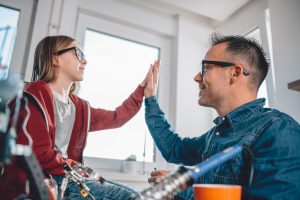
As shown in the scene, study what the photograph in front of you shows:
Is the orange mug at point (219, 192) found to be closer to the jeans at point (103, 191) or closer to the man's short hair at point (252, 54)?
the jeans at point (103, 191)

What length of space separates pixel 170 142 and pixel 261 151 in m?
0.55

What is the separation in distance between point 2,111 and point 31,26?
1.53 metres

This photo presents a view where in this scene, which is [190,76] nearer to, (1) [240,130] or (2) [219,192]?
(1) [240,130]

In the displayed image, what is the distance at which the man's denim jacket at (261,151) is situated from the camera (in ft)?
2.35

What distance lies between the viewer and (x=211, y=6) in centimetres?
204

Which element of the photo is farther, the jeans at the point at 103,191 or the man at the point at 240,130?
the jeans at the point at 103,191

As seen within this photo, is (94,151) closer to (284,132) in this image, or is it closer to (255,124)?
(255,124)

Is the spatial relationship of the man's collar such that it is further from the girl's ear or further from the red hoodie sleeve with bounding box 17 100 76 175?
the girl's ear

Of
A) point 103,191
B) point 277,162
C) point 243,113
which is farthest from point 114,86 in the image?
point 277,162

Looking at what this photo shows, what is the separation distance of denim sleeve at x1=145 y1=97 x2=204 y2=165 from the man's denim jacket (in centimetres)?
22

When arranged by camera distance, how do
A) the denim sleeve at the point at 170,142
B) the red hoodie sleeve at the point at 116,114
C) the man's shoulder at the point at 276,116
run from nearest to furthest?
the man's shoulder at the point at 276,116 → the denim sleeve at the point at 170,142 → the red hoodie sleeve at the point at 116,114

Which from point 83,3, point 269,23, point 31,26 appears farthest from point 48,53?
point 269,23

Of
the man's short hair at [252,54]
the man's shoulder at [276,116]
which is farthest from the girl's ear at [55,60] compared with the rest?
the man's shoulder at [276,116]

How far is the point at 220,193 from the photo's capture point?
54 centimetres
